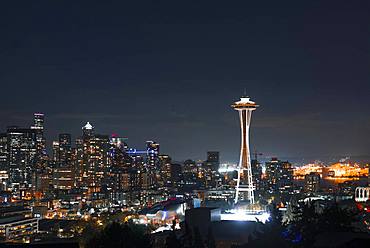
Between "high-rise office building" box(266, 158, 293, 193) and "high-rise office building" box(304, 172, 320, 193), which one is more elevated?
"high-rise office building" box(266, 158, 293, 193)

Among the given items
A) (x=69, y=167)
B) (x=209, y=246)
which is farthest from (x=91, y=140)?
(x=209, y=246)

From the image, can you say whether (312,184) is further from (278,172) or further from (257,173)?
(278,172)

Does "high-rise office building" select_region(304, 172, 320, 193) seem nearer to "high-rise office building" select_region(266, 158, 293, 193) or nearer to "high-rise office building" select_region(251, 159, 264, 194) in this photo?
"high-rise office building" select_region(251, 159, 264, 194)

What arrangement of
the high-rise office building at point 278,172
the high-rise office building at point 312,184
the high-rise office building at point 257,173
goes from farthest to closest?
the high-rise office building at point 278,172 → the high-rise office building at point 257,173 → the high-rise office building at point 312,184

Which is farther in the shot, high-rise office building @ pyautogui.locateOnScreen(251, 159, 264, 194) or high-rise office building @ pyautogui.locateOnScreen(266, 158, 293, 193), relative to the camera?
high-rise office building @ pyautogui.locateOnScreen(266, 158, 293, 193)

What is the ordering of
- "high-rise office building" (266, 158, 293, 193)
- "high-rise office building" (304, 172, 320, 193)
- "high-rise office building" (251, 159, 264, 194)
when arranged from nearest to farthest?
1. "high-rise office building" (304, 172, 320, 193)
2. "high-rise office building" (251, 159, 264, 194)
3. "high-rise office building" (266, 158, 293, 193)

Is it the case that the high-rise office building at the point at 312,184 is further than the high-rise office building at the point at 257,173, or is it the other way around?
the high-rise office building at the point at 257,173

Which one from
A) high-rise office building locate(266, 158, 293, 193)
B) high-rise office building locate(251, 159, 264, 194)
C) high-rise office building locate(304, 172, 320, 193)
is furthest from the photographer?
high-rise office building locate(266, 158, 293, 193)

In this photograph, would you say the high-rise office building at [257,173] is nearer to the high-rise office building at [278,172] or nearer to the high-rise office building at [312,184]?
the high-rise office building at [278,172]

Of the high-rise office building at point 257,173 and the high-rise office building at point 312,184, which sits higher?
the high-rise office building at point 257,173

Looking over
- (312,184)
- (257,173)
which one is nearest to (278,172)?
(257,173)

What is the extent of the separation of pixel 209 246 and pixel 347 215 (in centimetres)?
389

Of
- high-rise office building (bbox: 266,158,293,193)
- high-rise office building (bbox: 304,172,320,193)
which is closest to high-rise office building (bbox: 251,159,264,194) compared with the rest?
high-rise office building (bbox: 266,158,293,193)

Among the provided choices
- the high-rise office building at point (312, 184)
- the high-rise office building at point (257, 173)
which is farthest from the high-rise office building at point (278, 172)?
the high-rise office building at point (312, 184)
